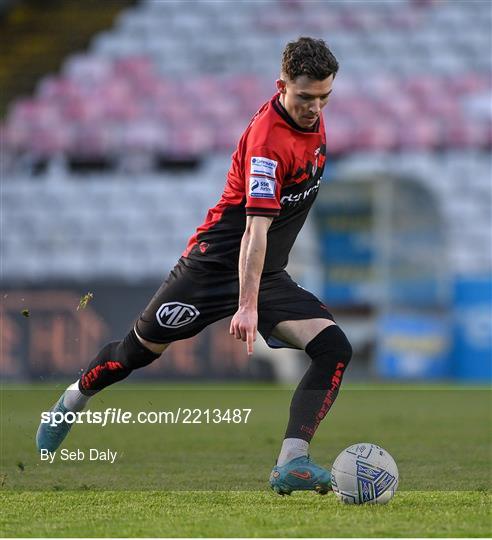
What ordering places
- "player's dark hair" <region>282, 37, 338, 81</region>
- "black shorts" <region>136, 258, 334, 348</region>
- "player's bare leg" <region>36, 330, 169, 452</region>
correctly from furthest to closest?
"player's bare leg" <region>36, 330, 169, 452</region> < "black shorts" <region>136, 258, 334, 348</region> < "player's dark hair" <region>282, 37, 338, 81</region>

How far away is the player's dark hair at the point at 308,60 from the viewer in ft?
14.5

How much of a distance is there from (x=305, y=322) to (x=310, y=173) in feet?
2.08

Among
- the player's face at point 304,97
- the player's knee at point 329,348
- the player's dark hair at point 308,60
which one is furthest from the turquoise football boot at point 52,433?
the player's dark hair at point 308,60

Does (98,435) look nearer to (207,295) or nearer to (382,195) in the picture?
(207,295)

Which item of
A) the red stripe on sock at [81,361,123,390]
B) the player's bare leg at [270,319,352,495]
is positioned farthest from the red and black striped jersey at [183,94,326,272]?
the red stripe on sock at [81,361,123,390]

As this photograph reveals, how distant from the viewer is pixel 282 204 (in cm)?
484

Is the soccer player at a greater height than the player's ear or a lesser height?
lesser

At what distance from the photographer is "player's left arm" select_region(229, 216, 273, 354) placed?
4.48 meters

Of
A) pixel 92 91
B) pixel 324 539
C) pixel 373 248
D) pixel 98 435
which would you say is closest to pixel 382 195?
pixel 373 248

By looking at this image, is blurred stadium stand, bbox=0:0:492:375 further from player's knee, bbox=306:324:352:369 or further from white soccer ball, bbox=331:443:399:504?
white soccer ball, bbox=331:443:399:504

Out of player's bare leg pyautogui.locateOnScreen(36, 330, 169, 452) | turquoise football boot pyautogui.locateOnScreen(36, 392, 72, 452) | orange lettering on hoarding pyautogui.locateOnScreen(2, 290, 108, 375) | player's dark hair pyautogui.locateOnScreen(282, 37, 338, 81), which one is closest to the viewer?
player's dark hair pyautogui.locateOnScreen(282, 37, 338, 81)

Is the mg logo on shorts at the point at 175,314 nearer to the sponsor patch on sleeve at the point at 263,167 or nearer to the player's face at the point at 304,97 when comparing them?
the sponsor patch on sleeve at the point at 263,167

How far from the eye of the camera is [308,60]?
14.6ft

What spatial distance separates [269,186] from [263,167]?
0.26 ft
